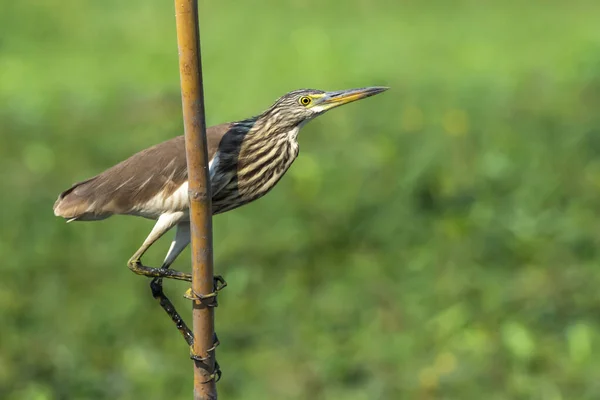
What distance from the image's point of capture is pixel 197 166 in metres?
2.68

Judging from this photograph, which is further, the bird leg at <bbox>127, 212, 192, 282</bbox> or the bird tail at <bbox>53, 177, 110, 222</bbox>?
the bird tail at <bbox>53, 177, 110, 222</bbox>

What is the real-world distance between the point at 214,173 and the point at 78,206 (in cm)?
46

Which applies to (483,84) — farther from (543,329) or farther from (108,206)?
(108,206)

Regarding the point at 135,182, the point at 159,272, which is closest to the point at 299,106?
the point at 135,182

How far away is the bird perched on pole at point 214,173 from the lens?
3.33 metres

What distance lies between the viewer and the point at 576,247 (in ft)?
23.7

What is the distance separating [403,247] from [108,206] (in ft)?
13.1

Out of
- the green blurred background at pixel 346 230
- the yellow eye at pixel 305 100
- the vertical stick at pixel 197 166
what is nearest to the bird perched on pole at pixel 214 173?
the yellow eye at pixel 305 100

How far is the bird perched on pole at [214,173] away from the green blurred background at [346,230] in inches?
96.9

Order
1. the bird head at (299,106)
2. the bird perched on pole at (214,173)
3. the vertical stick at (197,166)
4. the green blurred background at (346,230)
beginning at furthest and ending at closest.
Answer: the green blurred background at (346,230)
the bird head at (299,106)
the bird perched on pole at (214,173)
the vertical stick at (197,166)

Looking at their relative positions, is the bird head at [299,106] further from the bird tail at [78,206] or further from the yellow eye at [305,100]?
the bird tail at [78,206]

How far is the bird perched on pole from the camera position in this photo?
333 cm

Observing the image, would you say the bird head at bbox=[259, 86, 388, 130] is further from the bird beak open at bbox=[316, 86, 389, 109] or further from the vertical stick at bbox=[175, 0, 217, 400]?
the vertical stick at bbox=[175, 0, 217, 400]

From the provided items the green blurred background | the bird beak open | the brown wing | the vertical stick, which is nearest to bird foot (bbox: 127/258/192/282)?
the brown wing
